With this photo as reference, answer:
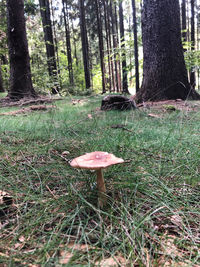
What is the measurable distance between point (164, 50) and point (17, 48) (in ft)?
15.0

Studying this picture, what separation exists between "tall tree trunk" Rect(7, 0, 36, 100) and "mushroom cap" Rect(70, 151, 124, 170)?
19.5 feet

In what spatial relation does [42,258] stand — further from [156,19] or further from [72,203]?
[156,19]

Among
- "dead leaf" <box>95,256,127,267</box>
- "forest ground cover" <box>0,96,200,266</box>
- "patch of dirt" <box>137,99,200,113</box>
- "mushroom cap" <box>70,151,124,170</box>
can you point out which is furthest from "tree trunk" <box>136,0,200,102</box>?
"dead leaf" <box>95,256,127,267</box>

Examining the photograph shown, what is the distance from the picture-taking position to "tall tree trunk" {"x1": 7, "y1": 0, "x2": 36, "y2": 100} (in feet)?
21.1

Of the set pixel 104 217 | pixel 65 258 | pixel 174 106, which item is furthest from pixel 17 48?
pixel 65 258

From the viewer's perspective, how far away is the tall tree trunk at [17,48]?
6.43 metres

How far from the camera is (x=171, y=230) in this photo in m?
0.95

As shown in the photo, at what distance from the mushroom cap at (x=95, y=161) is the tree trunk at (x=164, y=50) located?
14.0 feet

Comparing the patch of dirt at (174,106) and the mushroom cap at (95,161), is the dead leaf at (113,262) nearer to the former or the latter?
the mushroom cap at (95,161)

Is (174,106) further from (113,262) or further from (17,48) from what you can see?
(17,48)

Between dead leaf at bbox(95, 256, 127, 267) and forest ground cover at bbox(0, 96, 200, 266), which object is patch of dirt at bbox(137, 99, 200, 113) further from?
dead leaf at bbox(95, 256, 127, 267)

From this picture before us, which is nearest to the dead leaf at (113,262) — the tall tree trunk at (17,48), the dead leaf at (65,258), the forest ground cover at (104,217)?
the forest ground cover at (104,217)

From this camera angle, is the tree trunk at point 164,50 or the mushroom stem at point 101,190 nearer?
the mushroom stem at point 101,190

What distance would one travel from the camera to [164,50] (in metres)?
5.14
